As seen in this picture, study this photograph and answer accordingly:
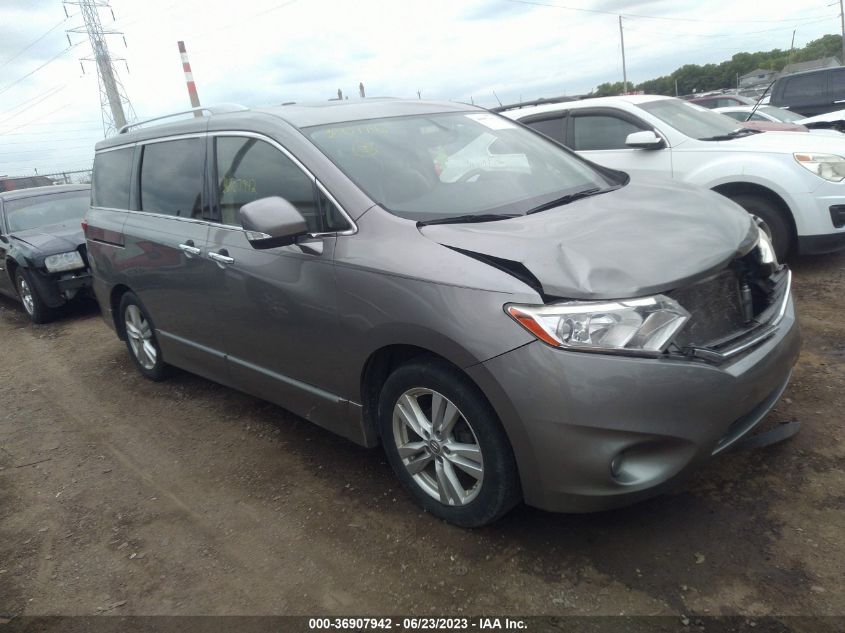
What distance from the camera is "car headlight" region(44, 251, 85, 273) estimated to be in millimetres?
7234

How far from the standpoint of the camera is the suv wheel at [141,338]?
191 inches

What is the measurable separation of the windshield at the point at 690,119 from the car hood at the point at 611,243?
11.6ft

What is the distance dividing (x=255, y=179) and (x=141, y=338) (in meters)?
2.24

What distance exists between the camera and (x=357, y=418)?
3.02 m

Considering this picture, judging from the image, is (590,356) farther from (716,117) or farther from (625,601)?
(716,117)

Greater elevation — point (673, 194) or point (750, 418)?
point (673, 194)

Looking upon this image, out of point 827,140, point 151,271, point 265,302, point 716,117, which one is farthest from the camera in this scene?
point 716,117

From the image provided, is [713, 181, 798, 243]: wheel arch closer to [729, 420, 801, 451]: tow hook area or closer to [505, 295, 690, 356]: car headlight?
[729, 420, 801, 451]: tow hook area

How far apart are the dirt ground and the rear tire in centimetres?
155

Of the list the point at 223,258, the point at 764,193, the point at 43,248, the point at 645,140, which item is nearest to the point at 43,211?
the point at 43,248

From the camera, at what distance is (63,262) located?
7.30m

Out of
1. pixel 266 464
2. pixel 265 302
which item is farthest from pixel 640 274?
pixel 266 464

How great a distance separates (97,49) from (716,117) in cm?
3075

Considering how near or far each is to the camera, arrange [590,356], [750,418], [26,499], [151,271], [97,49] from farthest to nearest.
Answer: [97,49] → [151,271] → [26,499] → [750,418] → [590,356]
